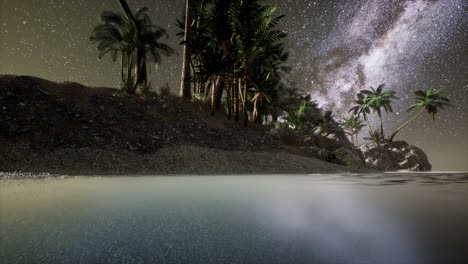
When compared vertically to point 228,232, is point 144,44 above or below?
above

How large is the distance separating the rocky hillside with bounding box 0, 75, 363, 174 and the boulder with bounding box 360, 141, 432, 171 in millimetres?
34815

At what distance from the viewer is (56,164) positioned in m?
15.0

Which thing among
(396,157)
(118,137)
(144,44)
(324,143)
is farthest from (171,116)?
(396,157)

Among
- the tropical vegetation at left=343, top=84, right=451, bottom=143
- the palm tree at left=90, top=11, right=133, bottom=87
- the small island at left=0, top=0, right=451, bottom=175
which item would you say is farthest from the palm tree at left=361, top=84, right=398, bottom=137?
the palm tree at left=90, top=11, right=133, bottom=87

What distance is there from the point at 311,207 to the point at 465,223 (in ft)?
8.64

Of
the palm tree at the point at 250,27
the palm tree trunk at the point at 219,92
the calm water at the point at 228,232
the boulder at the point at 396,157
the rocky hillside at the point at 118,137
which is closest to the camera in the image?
the calm water at the point at 228,232

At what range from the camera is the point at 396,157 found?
56.7 m

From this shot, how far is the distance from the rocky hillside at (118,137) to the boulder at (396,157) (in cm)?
3482

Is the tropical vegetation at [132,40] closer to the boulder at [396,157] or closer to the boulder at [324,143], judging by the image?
the boulder at [324,143]

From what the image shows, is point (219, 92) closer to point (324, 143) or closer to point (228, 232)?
point (324, 143)

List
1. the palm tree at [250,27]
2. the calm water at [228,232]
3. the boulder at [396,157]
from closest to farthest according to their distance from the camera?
1. the calm water at [228,232]
2. the palm tree at [250,27]
3. the boulder at [396,157]

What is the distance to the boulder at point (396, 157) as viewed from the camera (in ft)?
179

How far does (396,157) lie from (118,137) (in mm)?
52772

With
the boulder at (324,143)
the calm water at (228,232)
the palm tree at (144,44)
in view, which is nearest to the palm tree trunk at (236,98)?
the boulder at (324,143)
